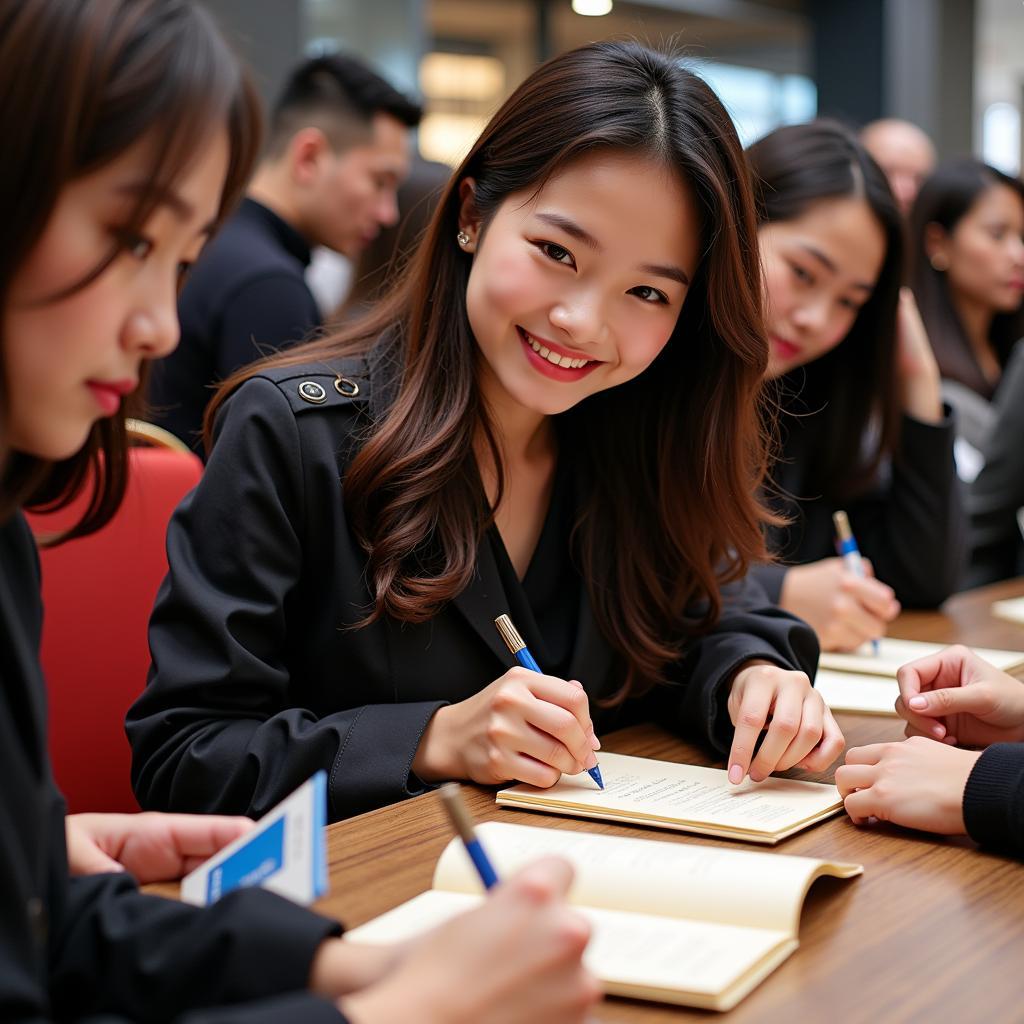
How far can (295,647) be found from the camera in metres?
1.43

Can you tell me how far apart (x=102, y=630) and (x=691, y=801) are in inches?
30.8

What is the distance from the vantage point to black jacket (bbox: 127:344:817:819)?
1246 millimetres

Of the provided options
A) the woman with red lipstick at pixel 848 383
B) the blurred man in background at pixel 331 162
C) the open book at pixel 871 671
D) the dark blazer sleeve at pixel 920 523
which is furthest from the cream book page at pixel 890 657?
the blurred man in background at pixel 331 162

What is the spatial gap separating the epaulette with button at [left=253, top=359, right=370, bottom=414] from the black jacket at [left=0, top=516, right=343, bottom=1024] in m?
0.57

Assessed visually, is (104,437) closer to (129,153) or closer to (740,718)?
(129,153)

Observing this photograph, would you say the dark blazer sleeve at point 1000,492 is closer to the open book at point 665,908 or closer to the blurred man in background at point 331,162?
the blurred man in background at point 331,162

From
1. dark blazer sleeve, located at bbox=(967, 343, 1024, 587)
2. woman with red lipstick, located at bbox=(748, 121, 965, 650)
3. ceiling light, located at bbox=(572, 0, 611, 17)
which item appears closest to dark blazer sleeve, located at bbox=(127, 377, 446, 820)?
woman with red lipstick, located at bbox=(748, 121, 965, 650)

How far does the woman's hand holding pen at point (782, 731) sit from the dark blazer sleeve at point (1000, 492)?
6.81 ft

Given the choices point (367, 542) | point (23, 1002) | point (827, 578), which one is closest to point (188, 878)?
point (23, 1002)

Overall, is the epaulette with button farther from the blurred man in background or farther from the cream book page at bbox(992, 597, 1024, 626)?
the blurred man in background

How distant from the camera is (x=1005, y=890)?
3.39 ft

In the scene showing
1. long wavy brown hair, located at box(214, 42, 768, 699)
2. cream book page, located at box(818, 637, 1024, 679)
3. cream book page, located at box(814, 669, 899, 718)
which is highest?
long wavy brown hair, located at box(214, 42, 768, 699)

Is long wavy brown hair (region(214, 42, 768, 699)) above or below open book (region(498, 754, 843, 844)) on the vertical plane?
above

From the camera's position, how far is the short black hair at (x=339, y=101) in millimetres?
3680
